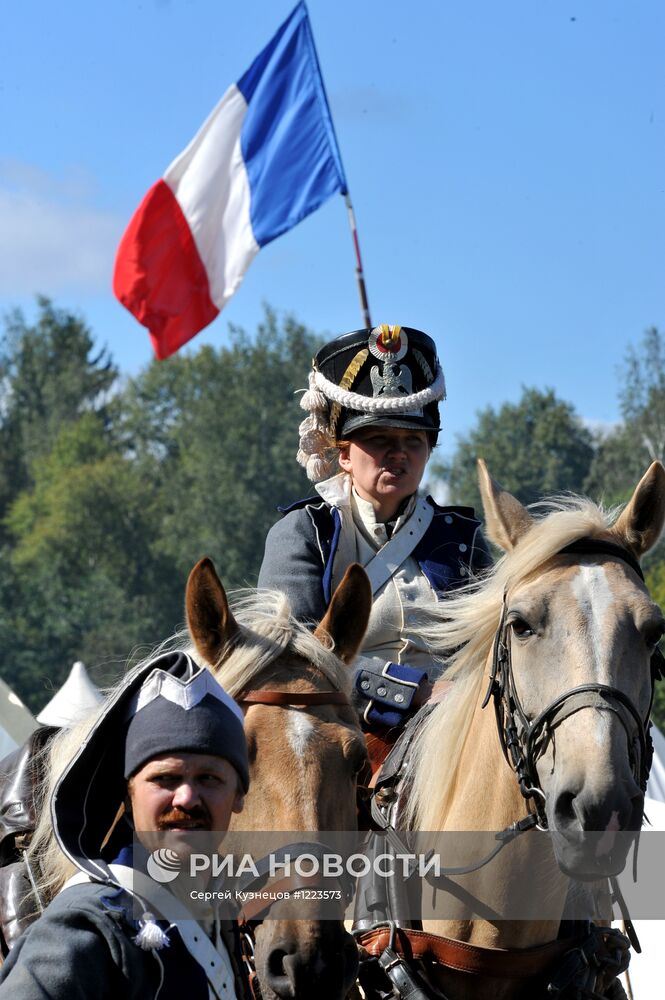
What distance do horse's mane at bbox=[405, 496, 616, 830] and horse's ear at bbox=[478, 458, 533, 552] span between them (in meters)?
0.06

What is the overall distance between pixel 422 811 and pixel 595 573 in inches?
38.6

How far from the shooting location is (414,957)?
424 centimetres

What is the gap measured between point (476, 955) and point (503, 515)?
4.31ft

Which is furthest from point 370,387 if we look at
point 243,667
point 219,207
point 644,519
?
point 219,207

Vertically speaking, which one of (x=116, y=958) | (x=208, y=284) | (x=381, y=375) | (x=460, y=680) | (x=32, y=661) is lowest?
(x=116, y=958)

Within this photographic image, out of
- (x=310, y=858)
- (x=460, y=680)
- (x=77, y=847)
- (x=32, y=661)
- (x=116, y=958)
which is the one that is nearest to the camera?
(x=116, y=958)

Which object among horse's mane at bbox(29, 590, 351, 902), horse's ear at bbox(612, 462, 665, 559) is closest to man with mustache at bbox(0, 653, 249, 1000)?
horse's mane at bbox(29, 590, 351, 902)

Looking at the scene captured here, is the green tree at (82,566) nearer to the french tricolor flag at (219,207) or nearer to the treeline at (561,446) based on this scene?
the treeline at (561,446)

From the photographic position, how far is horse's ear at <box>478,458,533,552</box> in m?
4.38

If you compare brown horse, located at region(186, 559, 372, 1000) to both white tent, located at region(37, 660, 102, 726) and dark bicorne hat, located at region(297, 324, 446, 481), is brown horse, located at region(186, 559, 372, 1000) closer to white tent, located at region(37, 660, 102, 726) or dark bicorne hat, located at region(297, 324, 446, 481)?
dark bicorne hat, located at region(297, 324, 446, 481)

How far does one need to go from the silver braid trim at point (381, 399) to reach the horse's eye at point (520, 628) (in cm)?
134

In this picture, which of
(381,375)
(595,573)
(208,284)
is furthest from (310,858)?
(208,284)

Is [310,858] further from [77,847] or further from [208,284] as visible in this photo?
[208,284]

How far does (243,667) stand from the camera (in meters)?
3.72
